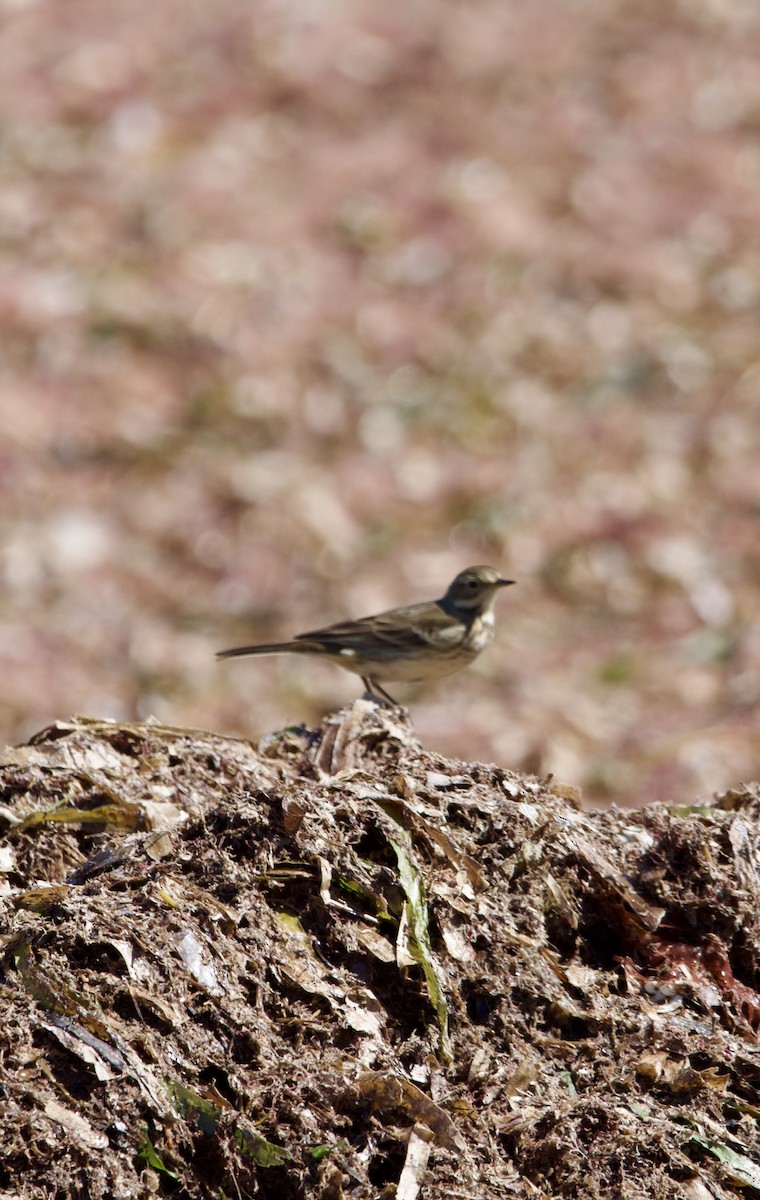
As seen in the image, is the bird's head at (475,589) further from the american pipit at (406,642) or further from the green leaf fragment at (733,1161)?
the green leaf fragment at (733,1161)

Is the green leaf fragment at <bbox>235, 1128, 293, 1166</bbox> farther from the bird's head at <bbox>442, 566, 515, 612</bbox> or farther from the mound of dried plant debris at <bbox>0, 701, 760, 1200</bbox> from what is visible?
the bird's head at <bbox>442, 566, 515, 612</bbox>

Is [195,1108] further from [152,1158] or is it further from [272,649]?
[272,649]

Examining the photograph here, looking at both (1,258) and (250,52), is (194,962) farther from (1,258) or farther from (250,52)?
(250,52)

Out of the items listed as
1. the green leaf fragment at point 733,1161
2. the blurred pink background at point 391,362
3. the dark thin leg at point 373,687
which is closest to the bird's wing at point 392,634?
the dark thin leg at point 373,687

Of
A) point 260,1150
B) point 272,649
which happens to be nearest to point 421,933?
point 260,1150

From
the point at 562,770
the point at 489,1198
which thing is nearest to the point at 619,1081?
the point at 489,1198

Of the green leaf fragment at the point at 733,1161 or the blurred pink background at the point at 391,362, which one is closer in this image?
the green leaf fragment at the point at 733,1161

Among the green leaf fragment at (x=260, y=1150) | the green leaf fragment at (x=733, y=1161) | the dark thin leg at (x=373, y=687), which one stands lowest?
the green leaf fragment at (x=260, y=1150)
